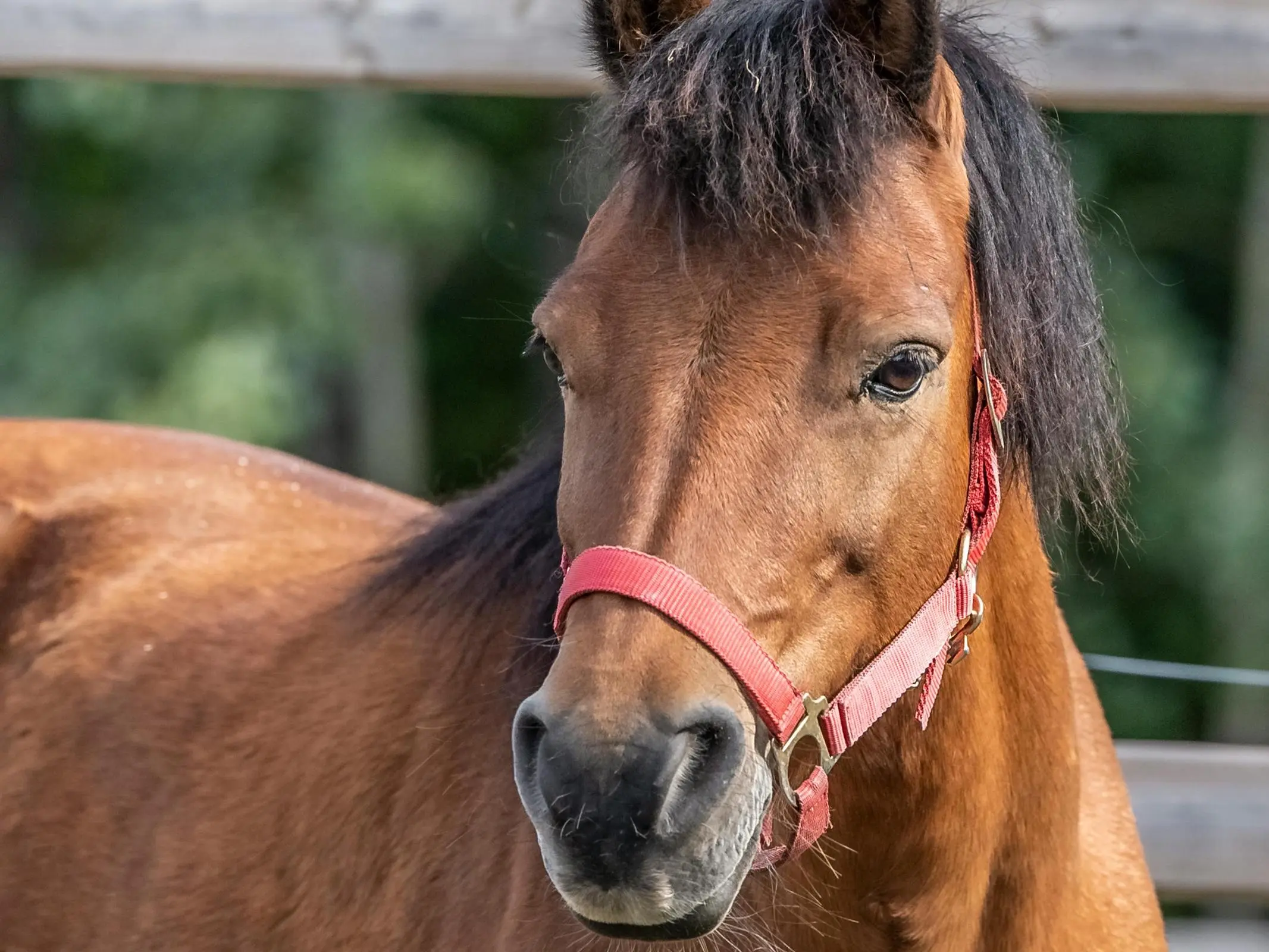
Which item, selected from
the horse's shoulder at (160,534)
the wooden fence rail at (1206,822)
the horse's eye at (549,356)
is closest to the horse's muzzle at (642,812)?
the horse's eye at (549,356)

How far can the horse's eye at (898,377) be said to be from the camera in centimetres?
133

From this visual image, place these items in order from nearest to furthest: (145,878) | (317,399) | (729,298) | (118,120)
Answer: (729,298) < (145,878) < (118,120) < (317,399)

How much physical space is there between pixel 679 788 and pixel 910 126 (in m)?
0.72

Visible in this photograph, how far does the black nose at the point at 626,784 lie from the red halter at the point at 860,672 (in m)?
0.08

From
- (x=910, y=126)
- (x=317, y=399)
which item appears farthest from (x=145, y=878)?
(x=317, y=399)

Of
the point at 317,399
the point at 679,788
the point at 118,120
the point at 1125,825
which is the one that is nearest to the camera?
the point at 679,788

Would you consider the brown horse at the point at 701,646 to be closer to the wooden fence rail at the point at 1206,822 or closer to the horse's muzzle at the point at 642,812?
the horse's muzzle at the point at 642,812

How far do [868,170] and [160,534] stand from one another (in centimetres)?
155

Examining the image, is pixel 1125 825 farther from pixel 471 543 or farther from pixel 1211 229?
pixel 1211 229

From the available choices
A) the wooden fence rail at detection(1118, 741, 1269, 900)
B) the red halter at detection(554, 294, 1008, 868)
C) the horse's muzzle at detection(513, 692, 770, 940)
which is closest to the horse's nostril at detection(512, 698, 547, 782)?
the horse's muzzle at detection(513, 692, 770, 940)

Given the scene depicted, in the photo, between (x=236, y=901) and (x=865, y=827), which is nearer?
(x=865, y=827)

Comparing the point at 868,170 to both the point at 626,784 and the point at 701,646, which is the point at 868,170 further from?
the point at 626,784

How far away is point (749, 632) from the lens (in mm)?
1270

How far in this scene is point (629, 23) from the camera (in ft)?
5.14
